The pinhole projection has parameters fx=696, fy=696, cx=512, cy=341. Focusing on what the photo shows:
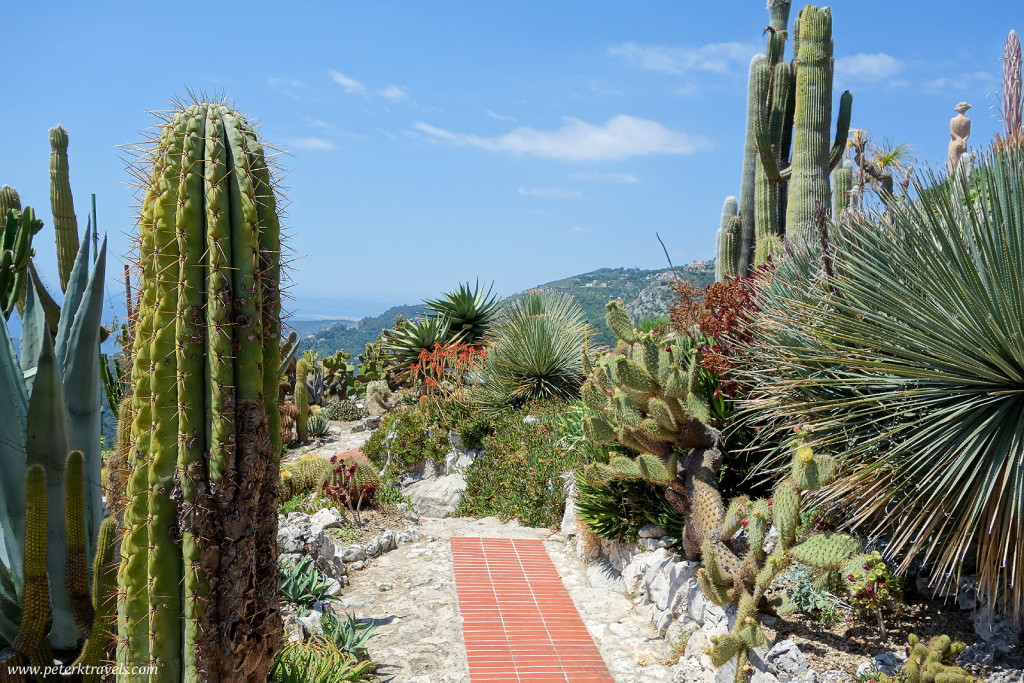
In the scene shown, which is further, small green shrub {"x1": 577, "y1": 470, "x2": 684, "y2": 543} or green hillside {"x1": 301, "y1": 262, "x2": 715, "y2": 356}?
green hillside {"x1": 301, "y1": 262, "x2": 715, "y2": 356}

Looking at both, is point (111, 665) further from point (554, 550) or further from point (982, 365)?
Result: point (554, 550)

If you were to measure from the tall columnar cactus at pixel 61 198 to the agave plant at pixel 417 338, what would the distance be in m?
9.17

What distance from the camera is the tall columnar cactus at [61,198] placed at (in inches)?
211

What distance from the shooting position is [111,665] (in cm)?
264

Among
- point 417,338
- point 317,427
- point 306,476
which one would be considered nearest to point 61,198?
point 306,476

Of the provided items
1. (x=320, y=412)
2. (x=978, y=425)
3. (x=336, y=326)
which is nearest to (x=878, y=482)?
(x=978, y=425)

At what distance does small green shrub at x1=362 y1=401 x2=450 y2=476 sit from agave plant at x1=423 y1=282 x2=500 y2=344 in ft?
12.5

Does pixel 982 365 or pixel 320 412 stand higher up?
pixel 982 365

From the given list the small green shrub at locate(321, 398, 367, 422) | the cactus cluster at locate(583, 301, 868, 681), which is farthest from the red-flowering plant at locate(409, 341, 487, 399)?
the cactus cluster at locate(583, 301, 868, 681)

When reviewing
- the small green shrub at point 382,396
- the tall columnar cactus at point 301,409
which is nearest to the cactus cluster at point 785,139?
the small green shrub at point 382,396

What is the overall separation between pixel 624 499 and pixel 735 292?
83.7 inches

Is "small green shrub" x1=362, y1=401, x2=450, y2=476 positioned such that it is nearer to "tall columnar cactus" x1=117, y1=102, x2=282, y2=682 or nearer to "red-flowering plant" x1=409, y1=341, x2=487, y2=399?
"red-flowering plant" x1=409, y1=341, x2=487, y2=399

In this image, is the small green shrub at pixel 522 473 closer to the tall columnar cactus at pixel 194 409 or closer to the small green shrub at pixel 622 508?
the small green shrub at pixel 622 508

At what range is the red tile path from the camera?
4.77 m
